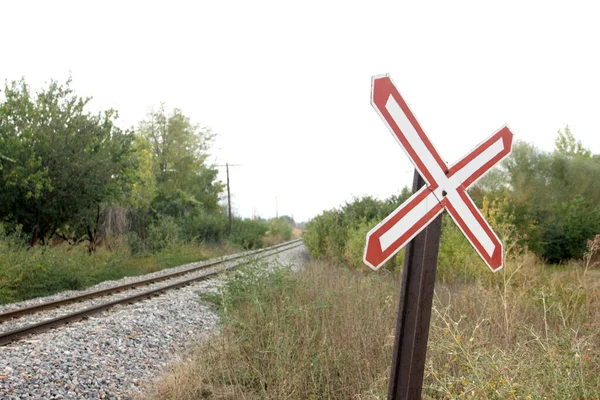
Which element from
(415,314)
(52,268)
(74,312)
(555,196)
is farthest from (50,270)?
(555,196)

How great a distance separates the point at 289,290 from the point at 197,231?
25143 mm

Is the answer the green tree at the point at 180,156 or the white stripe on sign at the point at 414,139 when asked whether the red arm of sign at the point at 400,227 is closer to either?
the white stripe on sign at the point at 414,139

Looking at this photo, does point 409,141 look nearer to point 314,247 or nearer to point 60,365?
point 60,365

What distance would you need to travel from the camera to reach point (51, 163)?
17406mm

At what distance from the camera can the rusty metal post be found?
107 inches

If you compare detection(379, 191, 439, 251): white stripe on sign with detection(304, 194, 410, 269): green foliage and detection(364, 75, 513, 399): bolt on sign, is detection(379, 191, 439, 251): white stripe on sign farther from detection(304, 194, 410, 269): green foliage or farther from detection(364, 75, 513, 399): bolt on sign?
detection(304, 194, 410, 269): green foliage

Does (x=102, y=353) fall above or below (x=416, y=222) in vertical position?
below

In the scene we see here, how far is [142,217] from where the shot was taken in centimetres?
2644

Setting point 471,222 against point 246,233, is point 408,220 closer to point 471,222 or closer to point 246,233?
point 471,222

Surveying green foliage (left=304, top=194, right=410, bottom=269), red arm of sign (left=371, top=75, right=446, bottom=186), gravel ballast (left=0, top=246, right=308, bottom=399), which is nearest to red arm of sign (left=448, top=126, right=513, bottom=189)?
red arm of sign (left=371, top=75, right=446, bottom=186)

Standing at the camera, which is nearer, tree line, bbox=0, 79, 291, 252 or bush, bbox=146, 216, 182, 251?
tree line, bbox=0, 79, 291, 252

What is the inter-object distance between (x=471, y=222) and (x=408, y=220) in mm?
451

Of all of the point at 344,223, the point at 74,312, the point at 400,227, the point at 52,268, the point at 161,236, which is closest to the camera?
the point at 400,227

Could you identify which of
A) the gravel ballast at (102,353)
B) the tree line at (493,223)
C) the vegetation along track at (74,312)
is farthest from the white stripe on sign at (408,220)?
the tree line at (493,223)
